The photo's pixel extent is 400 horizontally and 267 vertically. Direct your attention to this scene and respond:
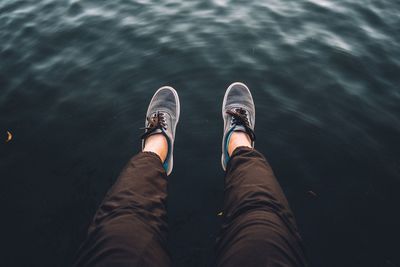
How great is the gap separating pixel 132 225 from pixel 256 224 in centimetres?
79

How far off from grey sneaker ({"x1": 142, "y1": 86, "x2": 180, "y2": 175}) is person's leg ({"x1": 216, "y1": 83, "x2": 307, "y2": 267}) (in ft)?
2.98

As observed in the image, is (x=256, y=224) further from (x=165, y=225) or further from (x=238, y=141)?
(x=238, y=141)

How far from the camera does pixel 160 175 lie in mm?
2346

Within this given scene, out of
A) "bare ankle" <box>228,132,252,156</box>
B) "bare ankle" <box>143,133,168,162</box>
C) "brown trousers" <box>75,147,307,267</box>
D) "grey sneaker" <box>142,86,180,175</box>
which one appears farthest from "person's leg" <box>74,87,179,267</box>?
"bare ankle" <box>228,132,252,156</box>

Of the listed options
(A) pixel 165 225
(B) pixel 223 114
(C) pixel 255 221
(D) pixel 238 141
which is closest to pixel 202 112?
(B) pixel 223 114

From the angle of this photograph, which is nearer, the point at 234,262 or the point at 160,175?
the point at 234,262

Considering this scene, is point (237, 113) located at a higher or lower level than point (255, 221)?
lower

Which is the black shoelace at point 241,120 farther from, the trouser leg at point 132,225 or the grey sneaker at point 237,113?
the trouser leg at point 132,225

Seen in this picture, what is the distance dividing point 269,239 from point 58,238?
1.98 meters

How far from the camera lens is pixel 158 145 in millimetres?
2965

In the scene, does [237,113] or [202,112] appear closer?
[237,113]

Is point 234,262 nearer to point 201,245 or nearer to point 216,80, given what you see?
point 201,245

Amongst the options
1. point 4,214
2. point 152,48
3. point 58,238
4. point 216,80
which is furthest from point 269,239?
point 152,48

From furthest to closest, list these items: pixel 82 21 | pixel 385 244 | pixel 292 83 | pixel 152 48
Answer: pixel 82 21 < pixel 152 48 < pixel 292 83 < pixel 385 244
